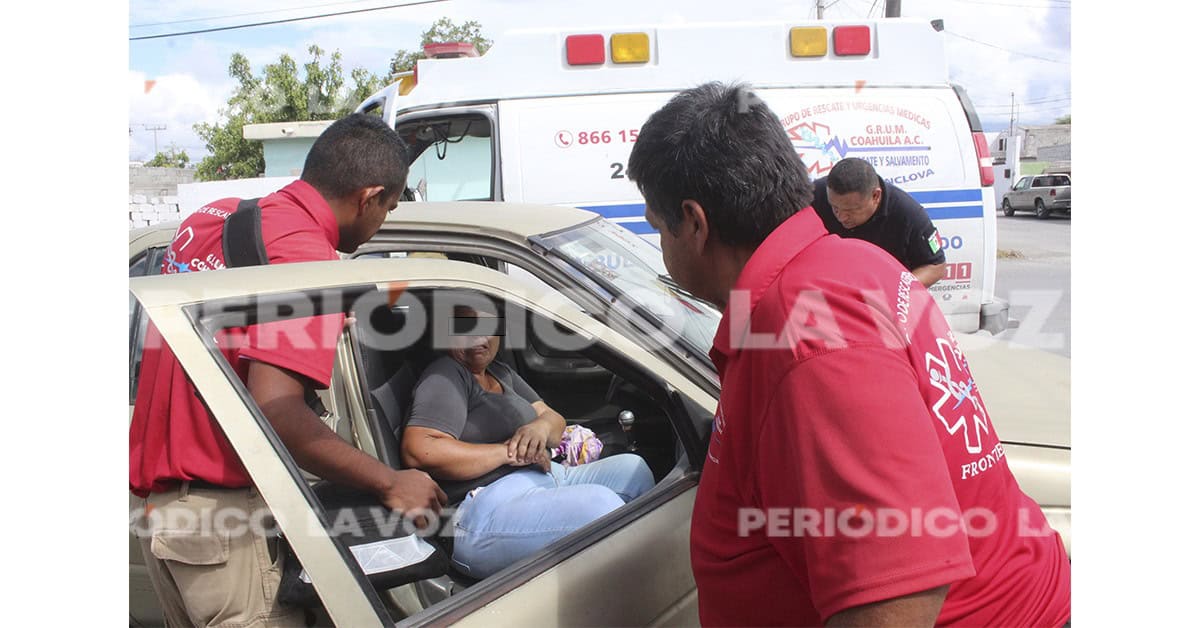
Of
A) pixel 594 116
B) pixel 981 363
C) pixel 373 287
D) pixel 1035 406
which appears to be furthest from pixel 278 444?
pixel 594 116

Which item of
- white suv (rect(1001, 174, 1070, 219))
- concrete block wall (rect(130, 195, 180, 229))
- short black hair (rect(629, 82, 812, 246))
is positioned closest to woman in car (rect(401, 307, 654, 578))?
short black hair (rect(629, 82, 812, 246))

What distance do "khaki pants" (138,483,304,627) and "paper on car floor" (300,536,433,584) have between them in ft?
0.29

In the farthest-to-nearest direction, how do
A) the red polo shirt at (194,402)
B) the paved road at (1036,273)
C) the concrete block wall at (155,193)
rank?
the concrete block wall at (155,193), the paved road at (1036,273), the red polo shirt at (194,402)

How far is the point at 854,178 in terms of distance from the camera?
4.47 meters

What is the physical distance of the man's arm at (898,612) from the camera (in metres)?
1.04

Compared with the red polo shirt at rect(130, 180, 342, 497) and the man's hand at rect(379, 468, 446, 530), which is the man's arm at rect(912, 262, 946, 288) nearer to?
the man's hand at rect(379, 468, 446, 530)

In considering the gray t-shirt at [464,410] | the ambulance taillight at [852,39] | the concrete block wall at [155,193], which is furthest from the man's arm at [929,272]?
the concrete block wall at [155,193]

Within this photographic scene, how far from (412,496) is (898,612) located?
1.14 meters

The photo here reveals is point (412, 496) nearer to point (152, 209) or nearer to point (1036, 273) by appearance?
point (1036, 273)

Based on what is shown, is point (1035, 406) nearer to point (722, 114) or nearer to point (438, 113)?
point (722, 114)

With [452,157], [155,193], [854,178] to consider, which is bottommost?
[854,178]

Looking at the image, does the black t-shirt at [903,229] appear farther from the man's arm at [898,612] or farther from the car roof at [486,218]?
the man's arm at [898,612]

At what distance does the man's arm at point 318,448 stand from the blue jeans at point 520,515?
0.22 m

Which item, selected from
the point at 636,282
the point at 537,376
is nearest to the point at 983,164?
the point at 537,376
